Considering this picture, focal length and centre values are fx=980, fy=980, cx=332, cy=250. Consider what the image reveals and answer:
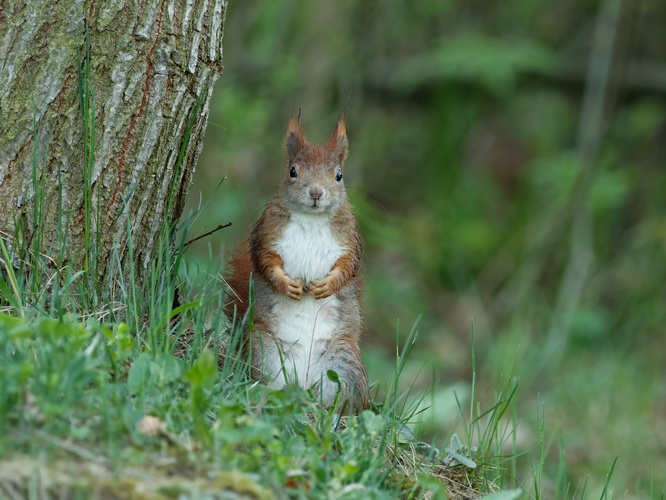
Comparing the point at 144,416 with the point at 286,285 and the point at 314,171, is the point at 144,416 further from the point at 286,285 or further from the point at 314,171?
the point at 314,171

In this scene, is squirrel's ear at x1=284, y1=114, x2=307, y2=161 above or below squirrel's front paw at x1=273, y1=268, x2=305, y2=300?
above

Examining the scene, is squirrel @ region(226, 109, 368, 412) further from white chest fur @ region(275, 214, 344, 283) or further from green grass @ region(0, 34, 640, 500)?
green grass @ region(0, 34, 640, 500)

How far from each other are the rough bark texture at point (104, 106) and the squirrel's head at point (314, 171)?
497 millimetres

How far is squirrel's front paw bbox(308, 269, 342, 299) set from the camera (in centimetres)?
368

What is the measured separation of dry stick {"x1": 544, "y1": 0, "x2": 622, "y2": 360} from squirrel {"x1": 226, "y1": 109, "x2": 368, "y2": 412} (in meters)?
4.35

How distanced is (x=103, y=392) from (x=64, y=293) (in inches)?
33.1

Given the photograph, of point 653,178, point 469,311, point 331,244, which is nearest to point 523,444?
point 469,311

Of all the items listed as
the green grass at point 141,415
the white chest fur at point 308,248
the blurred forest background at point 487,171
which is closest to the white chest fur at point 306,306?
the white chest fur at point 308,248

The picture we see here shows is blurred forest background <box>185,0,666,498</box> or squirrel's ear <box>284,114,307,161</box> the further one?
blurred forest background <box>185,0,666,498</box>

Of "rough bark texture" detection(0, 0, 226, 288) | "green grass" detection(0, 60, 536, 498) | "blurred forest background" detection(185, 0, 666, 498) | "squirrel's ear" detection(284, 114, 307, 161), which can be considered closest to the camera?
"green grass" detection(0, 60, 536, 498)

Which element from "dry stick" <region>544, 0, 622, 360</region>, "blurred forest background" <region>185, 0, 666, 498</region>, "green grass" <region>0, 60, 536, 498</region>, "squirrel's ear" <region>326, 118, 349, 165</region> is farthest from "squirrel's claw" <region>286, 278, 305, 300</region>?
"dry stick" <region>544, 0, 622, 360</region>

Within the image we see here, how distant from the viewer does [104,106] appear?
340cm

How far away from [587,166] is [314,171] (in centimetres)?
465

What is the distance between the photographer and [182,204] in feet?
12.3
